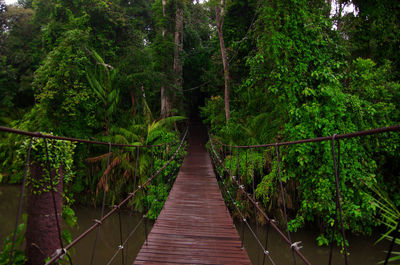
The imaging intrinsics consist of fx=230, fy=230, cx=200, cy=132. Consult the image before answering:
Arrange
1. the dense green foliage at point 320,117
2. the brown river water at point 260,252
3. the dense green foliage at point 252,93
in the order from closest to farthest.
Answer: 1. the dense green foliage at point 320,117
2. the dense green foliage at point 252,93
3. the brown river water at point 260,252

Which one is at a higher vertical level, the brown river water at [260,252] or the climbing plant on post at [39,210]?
the climbing plant on post at [39,210]

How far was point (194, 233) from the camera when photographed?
2693 millimetres

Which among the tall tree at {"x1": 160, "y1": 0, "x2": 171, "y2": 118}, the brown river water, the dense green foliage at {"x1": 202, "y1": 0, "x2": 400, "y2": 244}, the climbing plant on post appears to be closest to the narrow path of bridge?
the climbing plant on post

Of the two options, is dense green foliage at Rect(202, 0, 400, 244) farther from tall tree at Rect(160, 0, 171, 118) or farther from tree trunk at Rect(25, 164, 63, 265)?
tall tree at Rect(160, 0, 171, 118)

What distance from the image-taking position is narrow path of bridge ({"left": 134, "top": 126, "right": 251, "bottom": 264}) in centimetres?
214

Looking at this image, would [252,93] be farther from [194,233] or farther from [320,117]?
[194,233]

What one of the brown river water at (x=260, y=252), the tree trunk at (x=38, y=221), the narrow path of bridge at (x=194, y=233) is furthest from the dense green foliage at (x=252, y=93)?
the tree trunk at (x=38, y=221)

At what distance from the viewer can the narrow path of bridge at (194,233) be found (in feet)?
7.02

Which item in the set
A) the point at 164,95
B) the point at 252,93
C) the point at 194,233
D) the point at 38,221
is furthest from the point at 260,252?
the point at 164,95

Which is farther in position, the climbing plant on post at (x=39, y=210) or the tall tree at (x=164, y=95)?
the tall tree at (x=164, y=95)

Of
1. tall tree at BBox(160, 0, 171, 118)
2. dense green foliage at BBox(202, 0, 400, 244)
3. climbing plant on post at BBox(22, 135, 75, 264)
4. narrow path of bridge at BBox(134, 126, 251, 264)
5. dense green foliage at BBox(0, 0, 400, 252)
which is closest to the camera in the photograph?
climbing plant on post at BBox(22, 135, 75, 264)

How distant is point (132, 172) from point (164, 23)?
19.2ft

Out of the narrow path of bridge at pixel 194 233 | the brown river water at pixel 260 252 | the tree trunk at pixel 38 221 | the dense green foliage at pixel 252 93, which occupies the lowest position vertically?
the brown river water at pixel 260 252

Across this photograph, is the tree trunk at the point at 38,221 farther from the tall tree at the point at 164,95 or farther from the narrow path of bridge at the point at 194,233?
the tall tree at the point at 164,95
